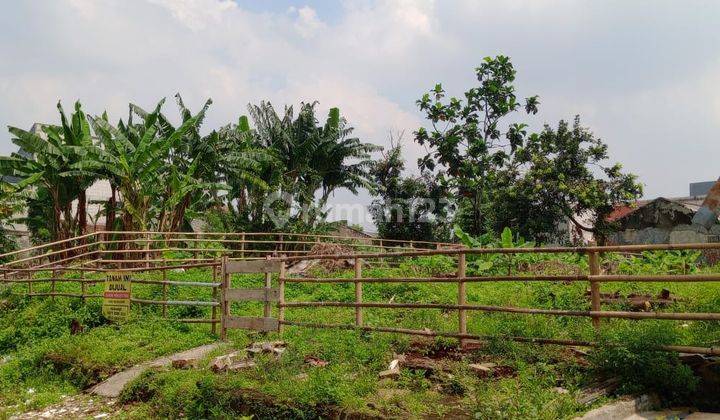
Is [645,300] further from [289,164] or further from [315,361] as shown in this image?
[289,164]

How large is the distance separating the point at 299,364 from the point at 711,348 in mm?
3974

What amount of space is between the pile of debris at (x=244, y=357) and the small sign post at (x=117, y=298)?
3.50 meters

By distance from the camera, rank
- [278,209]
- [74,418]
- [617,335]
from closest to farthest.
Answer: [617,335] < [74,418] < [278,209]

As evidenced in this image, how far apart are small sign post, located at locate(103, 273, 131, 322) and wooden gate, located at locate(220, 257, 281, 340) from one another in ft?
7.23

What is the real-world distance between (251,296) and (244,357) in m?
1.50

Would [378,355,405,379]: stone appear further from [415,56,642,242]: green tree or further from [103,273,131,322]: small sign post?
[415,56,642,242]: green tree

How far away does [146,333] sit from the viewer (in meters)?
9.70

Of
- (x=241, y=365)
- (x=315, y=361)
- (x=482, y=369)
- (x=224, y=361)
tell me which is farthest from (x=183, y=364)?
(x=482, y=369)

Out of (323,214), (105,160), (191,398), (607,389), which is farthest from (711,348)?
(323,214)

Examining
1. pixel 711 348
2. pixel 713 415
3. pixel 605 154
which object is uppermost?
pixel 605 154

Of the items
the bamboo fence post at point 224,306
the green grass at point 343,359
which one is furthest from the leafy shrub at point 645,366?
the bamboo fence post at point 224,306

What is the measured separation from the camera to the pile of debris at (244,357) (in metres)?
6.85

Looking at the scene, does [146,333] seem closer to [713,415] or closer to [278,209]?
[713,415]

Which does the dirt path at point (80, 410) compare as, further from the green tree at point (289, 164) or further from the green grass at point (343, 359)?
the green tree at point (289, 164)
